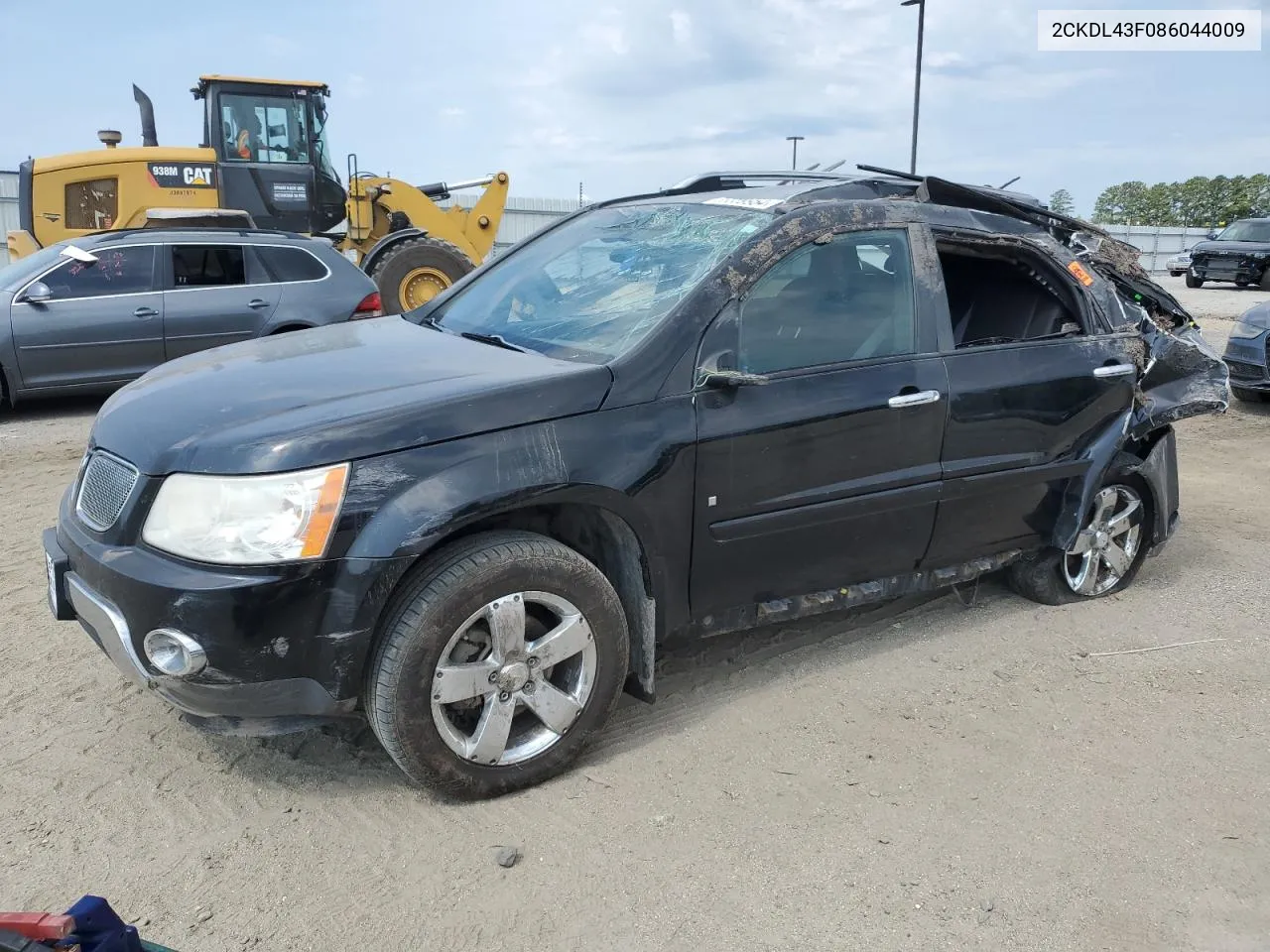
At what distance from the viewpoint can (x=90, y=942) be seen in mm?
1789

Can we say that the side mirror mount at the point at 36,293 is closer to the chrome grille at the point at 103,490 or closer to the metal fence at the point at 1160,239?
the chrome grille at the point at 103,490

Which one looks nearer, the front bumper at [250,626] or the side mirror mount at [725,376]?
the front bumper at [250,626]

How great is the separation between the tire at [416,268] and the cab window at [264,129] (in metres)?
2.63

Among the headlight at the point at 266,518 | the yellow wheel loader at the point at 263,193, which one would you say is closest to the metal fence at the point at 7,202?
the yellow wheel loader at the point at 263,193

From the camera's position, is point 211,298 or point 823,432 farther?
point 211,298

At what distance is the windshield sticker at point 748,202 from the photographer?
3.72 metres

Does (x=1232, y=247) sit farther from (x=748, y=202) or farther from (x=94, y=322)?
(x=748, y=202)

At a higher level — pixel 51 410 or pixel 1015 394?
pixel 1015 394

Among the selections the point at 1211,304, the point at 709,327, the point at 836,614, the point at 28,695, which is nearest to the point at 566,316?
the point at 709,327

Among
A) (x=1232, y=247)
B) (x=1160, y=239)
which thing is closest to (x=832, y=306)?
(x=1232, y=247)

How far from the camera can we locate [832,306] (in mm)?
3678

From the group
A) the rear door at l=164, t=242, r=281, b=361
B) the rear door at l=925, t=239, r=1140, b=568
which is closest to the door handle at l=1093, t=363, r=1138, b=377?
the rear door at l=925, t=239, r=1140, b=568

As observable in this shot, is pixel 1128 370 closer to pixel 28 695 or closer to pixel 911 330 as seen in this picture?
pixel 911 330

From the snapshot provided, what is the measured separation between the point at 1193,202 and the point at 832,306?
55.4 metres
